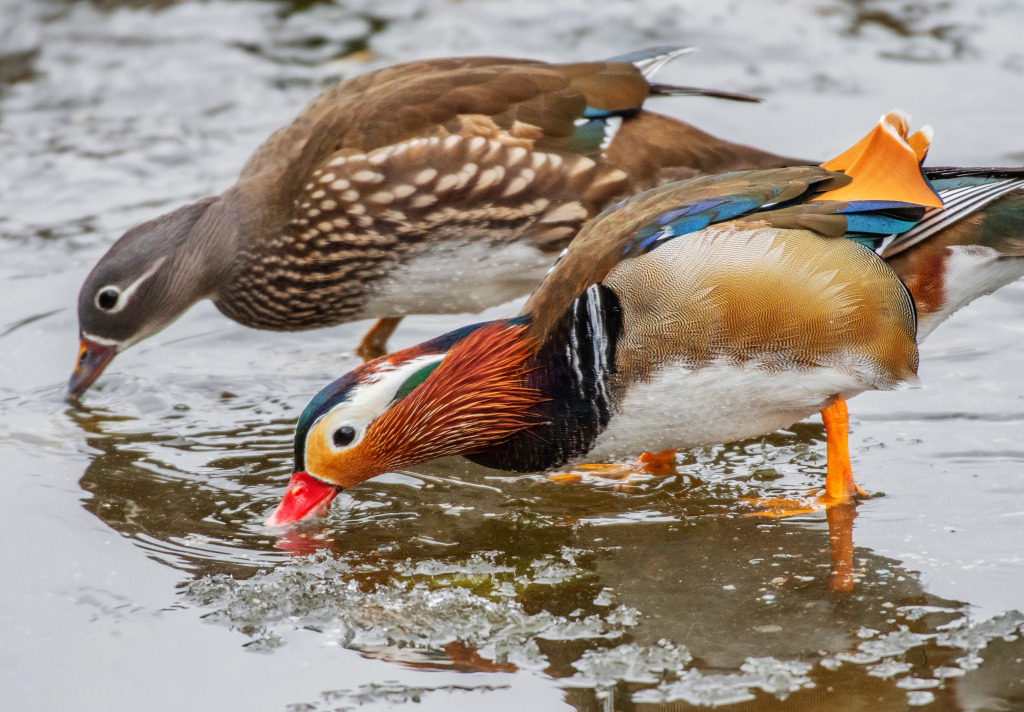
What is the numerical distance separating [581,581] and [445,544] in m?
0.54

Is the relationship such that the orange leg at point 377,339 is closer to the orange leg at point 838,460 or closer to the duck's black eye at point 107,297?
the duck's black eye at point 107,297

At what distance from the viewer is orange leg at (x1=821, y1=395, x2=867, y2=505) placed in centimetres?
432

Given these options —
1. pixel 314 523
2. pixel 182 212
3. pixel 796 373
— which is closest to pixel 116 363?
pixel 182 212

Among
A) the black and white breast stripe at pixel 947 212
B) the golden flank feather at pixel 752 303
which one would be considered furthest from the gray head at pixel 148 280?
the black and white breast stripe at pixel 947 212

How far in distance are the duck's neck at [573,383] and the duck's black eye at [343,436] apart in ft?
1.73

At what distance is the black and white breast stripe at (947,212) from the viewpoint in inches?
166

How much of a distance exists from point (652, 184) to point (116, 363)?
2641 mm

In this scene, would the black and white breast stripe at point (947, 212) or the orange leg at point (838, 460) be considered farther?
the orange leg at point (838, 460)

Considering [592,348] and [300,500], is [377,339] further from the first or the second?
[592,348]

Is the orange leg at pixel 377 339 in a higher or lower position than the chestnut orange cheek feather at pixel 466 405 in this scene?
lower

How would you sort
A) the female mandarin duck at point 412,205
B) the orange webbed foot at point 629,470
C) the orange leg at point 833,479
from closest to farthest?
the orange leg at point 833,479
the orange webbed foot at point 629,470
the female mandarin duck at point 412,205

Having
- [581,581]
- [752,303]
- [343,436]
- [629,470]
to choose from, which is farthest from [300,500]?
Result: [752,303]

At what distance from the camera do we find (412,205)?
534 cm

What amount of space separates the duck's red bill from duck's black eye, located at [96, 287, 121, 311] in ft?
5.54
